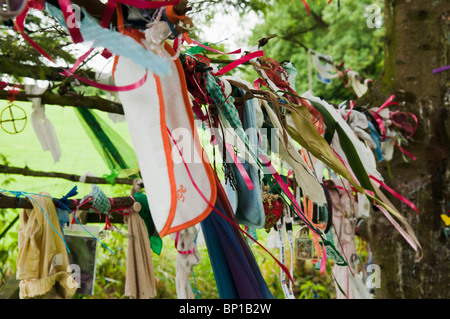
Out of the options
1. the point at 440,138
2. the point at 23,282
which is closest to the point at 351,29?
the point at 440,138

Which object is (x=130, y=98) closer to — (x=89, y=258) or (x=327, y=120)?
(x=327, y=120)

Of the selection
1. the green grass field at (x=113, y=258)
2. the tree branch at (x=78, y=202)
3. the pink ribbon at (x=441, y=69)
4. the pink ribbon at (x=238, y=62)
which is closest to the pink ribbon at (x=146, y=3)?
the pink ribbon at (x=238, y=62)

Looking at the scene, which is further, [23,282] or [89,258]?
[89,258]

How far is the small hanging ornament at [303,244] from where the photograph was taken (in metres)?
1.24

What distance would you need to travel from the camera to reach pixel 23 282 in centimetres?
103

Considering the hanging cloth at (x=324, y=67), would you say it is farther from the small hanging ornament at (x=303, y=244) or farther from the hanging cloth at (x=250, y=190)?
the hanging cloth at (x=250, y=190)

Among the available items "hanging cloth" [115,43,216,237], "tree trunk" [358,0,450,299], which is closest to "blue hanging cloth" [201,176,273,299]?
"hanging cloth" [115,43,216,237]

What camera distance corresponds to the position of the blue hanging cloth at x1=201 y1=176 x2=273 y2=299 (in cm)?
63

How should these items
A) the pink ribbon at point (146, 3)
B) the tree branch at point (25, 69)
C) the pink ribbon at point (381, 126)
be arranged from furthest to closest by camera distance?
the pink ribbon at point (381, 126) → the tree branch at point (25, 69) → the pink ribbon at point (146, 3)

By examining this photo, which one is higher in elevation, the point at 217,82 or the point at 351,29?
the point at 351,29

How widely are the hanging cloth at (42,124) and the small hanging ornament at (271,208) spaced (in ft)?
2.25
